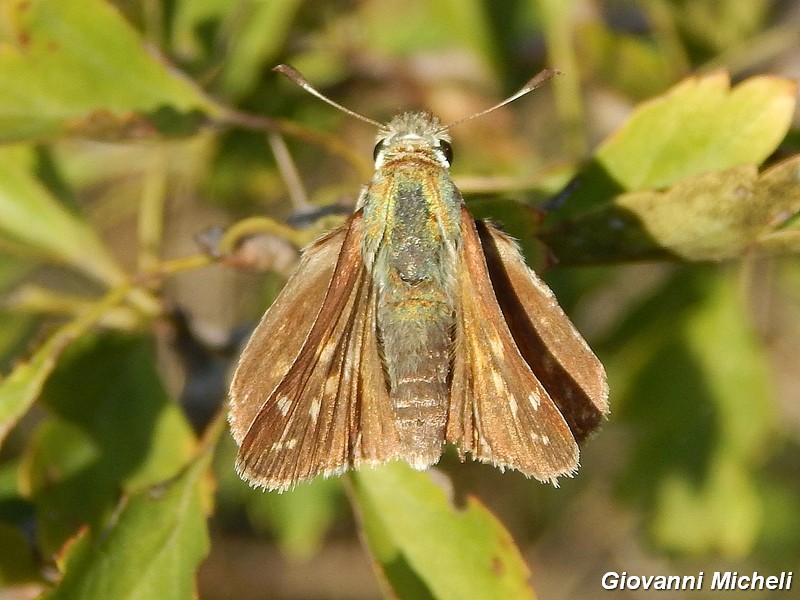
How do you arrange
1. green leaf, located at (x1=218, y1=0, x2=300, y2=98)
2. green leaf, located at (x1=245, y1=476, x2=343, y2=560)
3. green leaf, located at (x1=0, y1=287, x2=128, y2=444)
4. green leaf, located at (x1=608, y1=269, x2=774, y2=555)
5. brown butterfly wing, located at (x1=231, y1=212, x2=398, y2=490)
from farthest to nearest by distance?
green leaf, located at (x1=245, y1=476, x2=343, y2=560)
green leaf, located at (x1=608, y1=269, x2=774, y2=555)
green leaf, located at (x1=218, y1=0, x2=300, y2=98)
green leaf, located at (x1=0, y1=287, x2=128, y2=444)
brown butterfly wing, located at (x1=231, y1=212, x2=398, y2=490)

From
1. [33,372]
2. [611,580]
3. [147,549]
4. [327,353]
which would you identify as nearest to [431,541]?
[327,353]

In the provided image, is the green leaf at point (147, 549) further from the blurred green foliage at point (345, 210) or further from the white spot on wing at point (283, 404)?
the white spot on wing at point (283, 404)

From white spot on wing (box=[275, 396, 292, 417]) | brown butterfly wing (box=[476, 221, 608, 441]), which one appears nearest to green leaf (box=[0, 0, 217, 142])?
white spot on wing (box=[275, 396, 292, 417])

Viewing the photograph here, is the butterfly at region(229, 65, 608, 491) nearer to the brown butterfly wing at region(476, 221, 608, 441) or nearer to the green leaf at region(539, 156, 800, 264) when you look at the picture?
the brown butterfly wing at region(476, 221, 608, 441)

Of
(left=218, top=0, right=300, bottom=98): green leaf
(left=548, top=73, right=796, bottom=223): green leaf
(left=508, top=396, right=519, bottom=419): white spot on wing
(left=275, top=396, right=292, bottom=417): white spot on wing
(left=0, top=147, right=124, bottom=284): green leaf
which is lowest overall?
(left=508, top=396, right=519, bottom=419): white spot on wing

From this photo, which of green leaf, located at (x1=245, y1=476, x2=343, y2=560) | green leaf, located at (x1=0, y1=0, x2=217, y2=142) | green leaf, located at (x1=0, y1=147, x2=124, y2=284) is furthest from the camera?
green leaf, located at (x1=245, y1=476, x2=343, y2=560)

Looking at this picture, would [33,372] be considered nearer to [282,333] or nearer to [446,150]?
[282,333]
